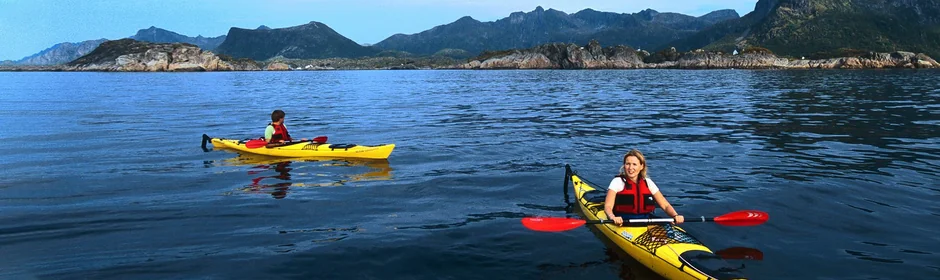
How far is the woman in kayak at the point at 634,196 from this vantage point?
9.81 meters

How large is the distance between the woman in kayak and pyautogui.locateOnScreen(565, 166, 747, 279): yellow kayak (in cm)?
39

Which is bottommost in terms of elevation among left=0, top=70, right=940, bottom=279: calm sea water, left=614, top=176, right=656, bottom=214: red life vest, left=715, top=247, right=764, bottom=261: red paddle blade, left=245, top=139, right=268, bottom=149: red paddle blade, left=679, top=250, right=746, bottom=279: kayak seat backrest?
left=715, top=247, right=764, bottom=261: red paddle blade

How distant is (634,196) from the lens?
32.7 feet

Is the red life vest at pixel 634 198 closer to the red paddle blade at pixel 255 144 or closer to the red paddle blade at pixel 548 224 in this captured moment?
the red paddle blade at pixel 548 224

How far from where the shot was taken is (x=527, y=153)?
19.9 m

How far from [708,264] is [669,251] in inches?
21.7

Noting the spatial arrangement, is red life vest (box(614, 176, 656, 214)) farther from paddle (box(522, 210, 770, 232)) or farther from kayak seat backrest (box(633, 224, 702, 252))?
kayak seat backrest (box(633, 224, 702, 252))

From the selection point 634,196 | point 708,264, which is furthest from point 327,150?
point 708,264

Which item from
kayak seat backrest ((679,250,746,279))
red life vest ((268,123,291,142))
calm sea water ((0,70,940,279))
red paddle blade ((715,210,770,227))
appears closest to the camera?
kayak seat backrest ((679,250,746,279))

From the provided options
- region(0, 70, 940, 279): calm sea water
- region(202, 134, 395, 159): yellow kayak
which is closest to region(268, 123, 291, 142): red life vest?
region(202, 134, 395, 159): yellow kayak

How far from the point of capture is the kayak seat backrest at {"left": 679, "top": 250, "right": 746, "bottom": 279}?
773 centimetres

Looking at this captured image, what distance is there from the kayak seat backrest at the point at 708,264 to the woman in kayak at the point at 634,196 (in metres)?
1.52

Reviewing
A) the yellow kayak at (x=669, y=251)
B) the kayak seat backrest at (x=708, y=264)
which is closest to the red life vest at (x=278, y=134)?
the yellow kayak at (x=669, y=251)

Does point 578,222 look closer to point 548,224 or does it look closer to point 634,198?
point 548,224
